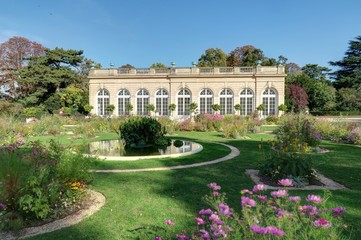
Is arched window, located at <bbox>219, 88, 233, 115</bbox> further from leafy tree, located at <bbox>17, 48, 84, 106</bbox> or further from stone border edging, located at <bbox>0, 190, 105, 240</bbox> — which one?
stone border edging, located at <bbox>0, 190, 105, 240</bbox>

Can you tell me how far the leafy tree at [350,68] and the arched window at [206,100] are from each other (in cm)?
2370

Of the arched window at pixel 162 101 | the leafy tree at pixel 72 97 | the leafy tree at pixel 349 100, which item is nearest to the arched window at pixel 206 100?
the arched window at pixel 162 101

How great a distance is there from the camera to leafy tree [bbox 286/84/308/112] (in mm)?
34062

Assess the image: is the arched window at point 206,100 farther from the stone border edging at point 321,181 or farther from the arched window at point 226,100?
the stone border edging at point 321,181

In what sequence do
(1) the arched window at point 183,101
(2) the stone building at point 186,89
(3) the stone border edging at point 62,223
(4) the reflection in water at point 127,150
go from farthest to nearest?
1. (1) the arched window at point 183,101
2. (2) the stone building at point 186,89
3. (4) the reflection in water at point 127,150
4. (3) the stone border edging at point 62,223

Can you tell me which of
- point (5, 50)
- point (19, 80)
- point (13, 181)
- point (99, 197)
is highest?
point (5, 50)

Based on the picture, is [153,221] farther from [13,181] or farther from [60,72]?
[60,72]

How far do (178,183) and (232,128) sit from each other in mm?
9511

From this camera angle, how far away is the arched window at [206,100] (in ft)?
106

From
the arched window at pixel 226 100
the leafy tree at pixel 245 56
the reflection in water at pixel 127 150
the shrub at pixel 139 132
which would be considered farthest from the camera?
the leafy tree at pixel 245 56

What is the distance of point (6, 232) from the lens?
338 cm

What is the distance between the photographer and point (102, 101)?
34188 millimetres

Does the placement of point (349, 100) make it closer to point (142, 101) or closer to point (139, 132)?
point (142, 101)

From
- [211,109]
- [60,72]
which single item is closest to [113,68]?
[60,72]
